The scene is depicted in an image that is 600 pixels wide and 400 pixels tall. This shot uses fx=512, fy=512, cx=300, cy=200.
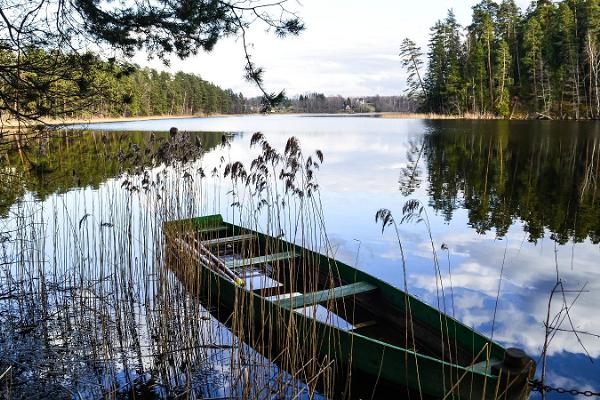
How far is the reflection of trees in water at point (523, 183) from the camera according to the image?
11359 mm

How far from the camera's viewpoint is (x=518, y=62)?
55.0m

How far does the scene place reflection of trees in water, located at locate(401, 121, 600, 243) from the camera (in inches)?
447

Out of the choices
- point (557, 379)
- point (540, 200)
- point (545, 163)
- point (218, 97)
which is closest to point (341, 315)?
point (557, 379)

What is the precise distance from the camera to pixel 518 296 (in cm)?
726

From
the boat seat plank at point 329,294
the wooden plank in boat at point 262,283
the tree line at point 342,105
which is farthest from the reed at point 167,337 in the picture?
the tree line at point 342,105

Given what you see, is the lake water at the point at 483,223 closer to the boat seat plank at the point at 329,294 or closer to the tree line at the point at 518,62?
the boat seat plank at the point at 329,294

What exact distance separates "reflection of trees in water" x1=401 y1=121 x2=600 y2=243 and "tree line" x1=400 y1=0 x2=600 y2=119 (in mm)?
25320

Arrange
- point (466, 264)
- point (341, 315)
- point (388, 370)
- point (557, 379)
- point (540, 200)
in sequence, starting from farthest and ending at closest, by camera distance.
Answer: point (540, 200)
point (466, 264)
point (341, 315)
point (557, 379)
point (388, 370)

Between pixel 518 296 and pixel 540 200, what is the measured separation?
7126 millimetres

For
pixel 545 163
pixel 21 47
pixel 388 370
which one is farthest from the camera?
pixel 545 163

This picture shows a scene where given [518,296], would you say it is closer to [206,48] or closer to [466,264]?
[466,264]

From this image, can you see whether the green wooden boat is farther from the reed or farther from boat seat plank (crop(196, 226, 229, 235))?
boat seat plank (crop(196, 226, 229, 235))

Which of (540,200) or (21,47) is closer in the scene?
(21,47)

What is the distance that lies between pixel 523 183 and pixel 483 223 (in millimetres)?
5113
